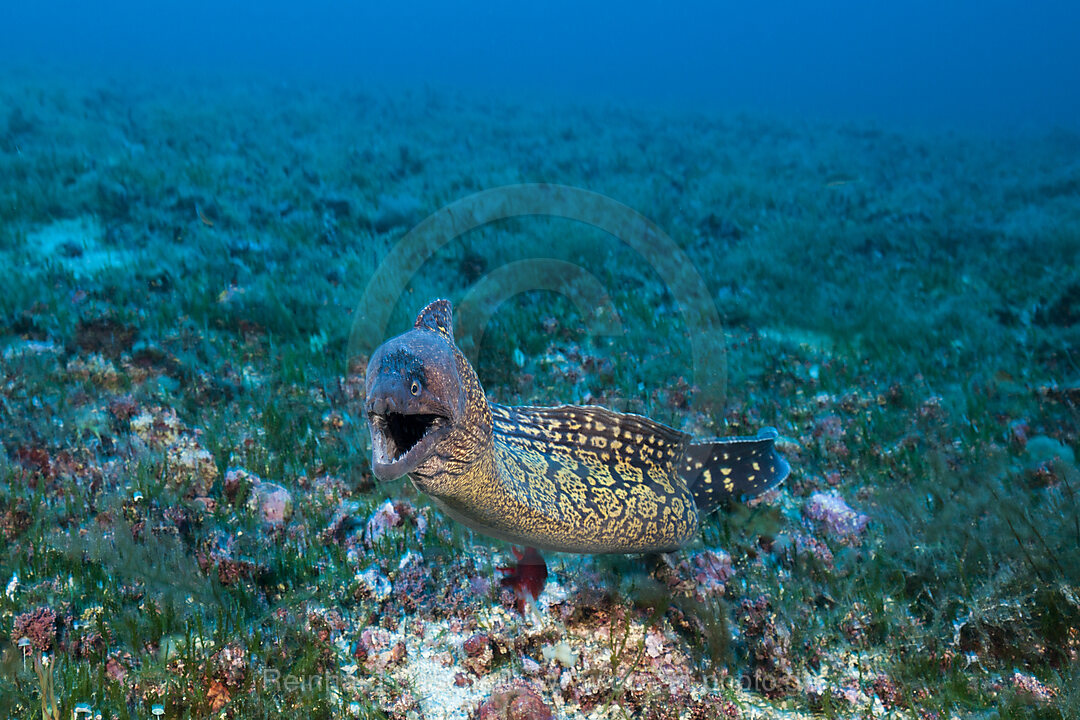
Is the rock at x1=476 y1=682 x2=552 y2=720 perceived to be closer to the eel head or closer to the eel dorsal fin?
the eel head

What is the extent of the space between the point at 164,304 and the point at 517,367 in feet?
13.2

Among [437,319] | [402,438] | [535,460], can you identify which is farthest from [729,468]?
[402,438]

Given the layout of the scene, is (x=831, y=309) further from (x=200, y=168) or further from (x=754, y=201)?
(x=200, y=168)

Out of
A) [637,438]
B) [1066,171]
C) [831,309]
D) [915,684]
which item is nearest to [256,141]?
[831,309]

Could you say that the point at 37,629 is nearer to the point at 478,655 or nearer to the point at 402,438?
the point at 478,655

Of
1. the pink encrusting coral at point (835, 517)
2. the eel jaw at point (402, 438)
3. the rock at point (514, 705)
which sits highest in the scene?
the pink encrusting coral at point (835, 517)

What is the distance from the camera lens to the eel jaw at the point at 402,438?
7.06 ft

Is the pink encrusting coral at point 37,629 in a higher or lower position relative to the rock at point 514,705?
higher

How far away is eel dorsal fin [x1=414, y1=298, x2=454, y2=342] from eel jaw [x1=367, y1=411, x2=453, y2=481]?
1.36ft

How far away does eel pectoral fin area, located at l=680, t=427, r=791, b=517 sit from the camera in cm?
384

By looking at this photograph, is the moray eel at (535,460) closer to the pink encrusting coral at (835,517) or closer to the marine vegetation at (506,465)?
the marine vegetation at (506,465)

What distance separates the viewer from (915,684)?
3119 mm

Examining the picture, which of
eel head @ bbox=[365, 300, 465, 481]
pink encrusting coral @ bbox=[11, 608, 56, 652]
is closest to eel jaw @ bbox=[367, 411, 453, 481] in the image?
eel head @ bbox=[365, 300, 465, 481]

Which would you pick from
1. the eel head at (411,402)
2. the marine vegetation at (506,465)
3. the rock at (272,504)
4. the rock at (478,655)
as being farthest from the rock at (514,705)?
the rock at (272,504)
